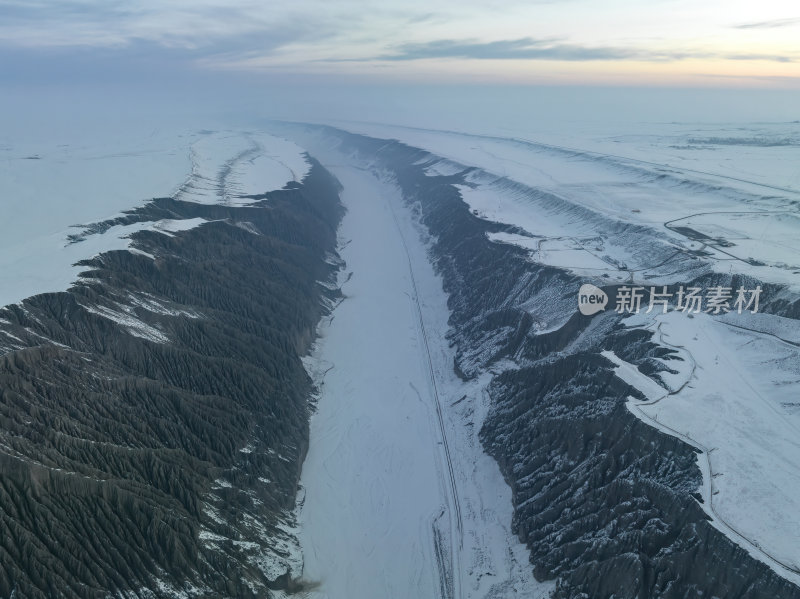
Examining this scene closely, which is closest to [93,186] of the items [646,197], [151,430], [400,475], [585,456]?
[151,430]

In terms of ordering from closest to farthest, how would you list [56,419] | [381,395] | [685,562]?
[685,562], [56,419], [381,395]

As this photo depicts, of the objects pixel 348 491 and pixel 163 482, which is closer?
pixel 163 482

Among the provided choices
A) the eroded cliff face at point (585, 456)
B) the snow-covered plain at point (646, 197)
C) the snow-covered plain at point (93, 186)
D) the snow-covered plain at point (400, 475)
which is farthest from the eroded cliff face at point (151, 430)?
the snow-covered plain at point (646, 197)

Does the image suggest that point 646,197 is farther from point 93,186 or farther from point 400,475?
point 93,186

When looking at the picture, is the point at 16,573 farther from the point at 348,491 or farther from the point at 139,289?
the point at 139,289

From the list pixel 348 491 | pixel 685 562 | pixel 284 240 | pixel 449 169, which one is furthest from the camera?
pixel 449 169

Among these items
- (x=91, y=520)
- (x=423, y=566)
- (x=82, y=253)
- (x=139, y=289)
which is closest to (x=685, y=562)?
(x=423, y=566)

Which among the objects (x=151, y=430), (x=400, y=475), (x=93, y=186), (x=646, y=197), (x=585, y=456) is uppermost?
(x=93, y=186)
